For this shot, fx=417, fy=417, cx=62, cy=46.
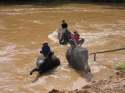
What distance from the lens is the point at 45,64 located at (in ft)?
44.0

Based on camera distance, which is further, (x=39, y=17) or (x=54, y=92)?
(x=39, y=17)

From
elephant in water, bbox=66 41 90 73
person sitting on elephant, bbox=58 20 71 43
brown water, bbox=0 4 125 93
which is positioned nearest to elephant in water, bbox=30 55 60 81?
brown water, bbox=0 4 125 93

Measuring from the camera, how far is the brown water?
42.8 ft

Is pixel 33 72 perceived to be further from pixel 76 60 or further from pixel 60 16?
pixel 60 16

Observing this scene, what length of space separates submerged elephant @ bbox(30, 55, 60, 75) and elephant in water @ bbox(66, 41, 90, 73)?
54 cm

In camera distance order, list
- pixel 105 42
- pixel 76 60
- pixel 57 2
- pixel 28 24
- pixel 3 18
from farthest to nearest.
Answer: pixel 57 2, pixel 3 18, pixel 28 24, pixel 105 42, pixel 76 60

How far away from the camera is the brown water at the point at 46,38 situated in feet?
42.8

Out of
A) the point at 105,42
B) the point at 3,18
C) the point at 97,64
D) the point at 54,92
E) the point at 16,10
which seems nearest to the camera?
the point at 54,92

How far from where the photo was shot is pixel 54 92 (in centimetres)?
1062

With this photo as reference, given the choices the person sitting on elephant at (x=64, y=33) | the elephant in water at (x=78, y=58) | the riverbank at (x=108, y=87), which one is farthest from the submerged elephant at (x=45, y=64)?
the riverbank at (x=108, y=87)

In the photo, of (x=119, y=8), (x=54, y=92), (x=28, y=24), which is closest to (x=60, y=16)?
(x=28, y=24)

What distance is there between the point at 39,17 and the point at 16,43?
6.55 m

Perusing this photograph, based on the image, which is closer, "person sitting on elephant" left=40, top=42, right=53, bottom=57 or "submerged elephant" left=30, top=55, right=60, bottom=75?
"submerged elephant" left=30, top=55, right=60, bottom=75

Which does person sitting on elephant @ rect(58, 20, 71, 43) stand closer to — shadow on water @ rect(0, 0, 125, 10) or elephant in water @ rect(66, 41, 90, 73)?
elephant in water @ rect(66, 41, 90, 73)
